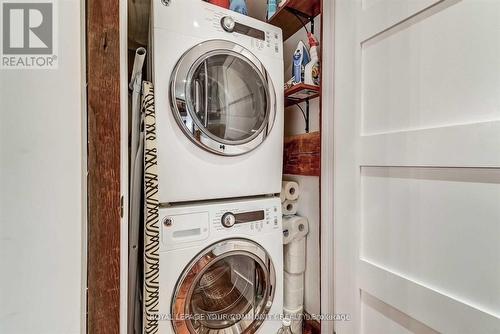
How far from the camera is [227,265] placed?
1.21 meters

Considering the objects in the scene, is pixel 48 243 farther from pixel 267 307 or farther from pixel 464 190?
pixel 267 307

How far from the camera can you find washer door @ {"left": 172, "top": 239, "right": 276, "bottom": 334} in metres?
0.99

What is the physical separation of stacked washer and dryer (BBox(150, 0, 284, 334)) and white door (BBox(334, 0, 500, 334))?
34 cm

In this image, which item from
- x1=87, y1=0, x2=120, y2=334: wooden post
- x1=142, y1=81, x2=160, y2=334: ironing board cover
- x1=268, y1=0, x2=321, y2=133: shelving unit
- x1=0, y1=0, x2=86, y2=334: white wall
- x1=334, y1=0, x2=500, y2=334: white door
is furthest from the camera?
x1=268, y1=0, x2=321, y2=133: shelving unit

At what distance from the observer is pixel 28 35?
40cm

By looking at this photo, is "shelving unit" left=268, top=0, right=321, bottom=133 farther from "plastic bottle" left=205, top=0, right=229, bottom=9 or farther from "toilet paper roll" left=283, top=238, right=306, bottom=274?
"toilet paper roll" left=283, top=238, right=306, bottom=274

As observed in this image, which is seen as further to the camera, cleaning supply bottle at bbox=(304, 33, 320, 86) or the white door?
cleaning supply bottle at bbox=(304, 33, 320, 86)

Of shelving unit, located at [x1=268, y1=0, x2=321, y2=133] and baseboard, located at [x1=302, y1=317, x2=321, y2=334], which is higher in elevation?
shelving unit, located at [x1=268, y1=0, x2=321, y2=133]

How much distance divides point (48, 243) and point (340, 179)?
98 cm

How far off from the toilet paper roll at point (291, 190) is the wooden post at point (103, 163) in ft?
3.17

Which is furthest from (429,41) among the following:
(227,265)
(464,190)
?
(227,265)

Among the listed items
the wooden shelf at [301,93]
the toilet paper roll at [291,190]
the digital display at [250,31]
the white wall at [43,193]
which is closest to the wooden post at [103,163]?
the white wall at [43,193]

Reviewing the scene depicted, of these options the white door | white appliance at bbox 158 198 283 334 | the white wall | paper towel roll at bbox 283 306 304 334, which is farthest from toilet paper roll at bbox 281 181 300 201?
the white wall

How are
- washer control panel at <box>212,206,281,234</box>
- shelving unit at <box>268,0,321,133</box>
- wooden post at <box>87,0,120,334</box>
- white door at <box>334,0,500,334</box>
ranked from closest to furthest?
1. wooden post at <box>87,0,120,334</box>
2. white door at <box>334,0,500,334</box>
3. washer control panel at <box>212,206,281,234</box>
4. shelving unit at <box>268,0,321,133</box>
